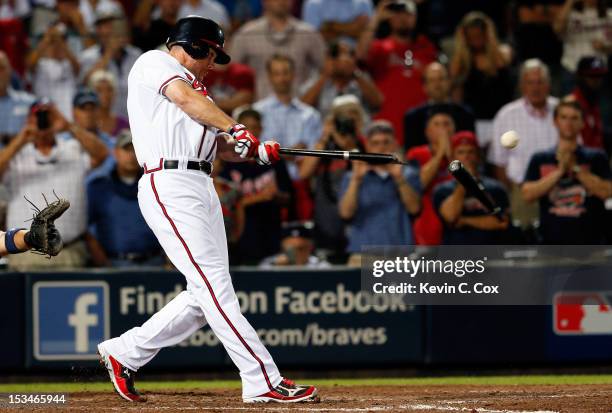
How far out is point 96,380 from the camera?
8.80 meters

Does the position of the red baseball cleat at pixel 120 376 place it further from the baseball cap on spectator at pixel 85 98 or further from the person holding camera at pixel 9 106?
the person holding camera at pixel 9 106

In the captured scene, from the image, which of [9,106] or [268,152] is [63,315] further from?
[268,152]

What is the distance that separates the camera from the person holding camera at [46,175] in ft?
30.2

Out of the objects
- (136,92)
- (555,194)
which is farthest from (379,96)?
(136,92)

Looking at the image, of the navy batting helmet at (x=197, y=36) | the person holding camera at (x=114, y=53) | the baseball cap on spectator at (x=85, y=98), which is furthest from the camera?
the person holding camera at (x=114, y=53)

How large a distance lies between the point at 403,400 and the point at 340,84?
15.7 feet

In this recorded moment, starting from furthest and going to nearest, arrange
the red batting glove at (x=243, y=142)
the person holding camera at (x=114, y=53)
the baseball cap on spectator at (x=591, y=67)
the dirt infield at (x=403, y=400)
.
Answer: the person holding camera at (x=114, y=53)
the baseball cap on spectator at (x=591, y=67)
the dirt infield at (x=403, y=400)
the red batting glove at (x=243, y=142)

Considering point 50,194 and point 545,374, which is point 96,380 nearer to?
point 50,194

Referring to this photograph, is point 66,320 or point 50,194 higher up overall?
point 50,194

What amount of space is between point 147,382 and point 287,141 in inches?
104

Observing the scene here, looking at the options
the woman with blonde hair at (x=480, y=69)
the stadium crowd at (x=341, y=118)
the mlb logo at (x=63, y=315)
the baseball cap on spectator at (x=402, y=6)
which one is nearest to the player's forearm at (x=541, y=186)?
the stadium crowd at (x=341, y=118)

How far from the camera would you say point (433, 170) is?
934cm

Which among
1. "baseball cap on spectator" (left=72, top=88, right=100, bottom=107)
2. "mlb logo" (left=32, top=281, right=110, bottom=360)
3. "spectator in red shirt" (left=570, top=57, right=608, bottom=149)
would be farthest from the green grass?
"spectator in red shirt" (left=570, top=57, right=608, bottom=149)

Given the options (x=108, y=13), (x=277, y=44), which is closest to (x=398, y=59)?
(x=277, y=44)
